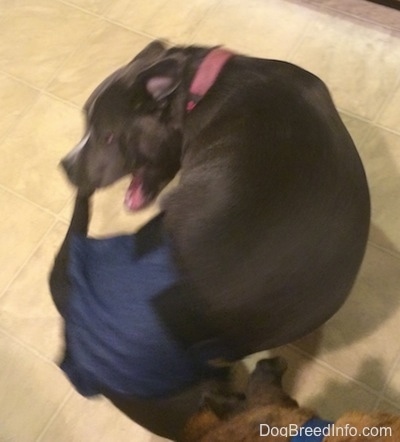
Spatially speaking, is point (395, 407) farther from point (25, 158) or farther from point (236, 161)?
point (25, 158)

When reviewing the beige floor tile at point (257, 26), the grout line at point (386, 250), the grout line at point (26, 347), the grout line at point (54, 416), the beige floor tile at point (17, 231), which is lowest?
the grout line at point (54, 416)

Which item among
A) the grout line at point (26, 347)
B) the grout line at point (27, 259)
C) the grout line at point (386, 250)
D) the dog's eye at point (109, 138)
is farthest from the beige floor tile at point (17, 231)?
the grout line at point (386, 250)

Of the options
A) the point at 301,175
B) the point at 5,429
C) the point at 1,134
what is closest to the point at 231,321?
the point at 301,175

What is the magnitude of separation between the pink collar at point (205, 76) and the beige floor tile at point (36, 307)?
0.60 metres

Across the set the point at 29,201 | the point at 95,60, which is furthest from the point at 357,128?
the point at 29,201

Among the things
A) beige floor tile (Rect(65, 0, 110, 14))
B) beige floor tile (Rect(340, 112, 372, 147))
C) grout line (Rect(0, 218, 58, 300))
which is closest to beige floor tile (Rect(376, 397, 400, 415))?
beige floor tile (Rect(340, 112, 372, 147))

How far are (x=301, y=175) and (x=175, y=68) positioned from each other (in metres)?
0.30

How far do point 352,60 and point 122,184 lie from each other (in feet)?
2.33

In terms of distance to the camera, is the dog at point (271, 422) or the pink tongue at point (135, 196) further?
the pink tongue at point (135, 196)

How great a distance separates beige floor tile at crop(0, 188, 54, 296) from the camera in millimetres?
1500

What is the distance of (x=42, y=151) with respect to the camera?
1.63 m

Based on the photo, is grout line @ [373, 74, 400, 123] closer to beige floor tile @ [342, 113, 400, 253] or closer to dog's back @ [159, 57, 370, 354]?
beige floor tile @ [342, 113, 400, 253]

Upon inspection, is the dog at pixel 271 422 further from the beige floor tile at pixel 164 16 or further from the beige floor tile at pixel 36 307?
the beige floor tile at pixel 164 16

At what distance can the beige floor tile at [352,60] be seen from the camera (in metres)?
1.59
